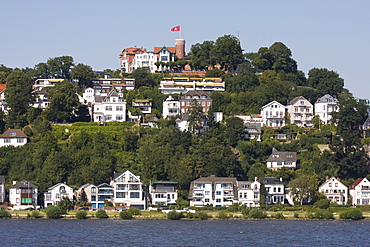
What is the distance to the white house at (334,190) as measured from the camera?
101750mm

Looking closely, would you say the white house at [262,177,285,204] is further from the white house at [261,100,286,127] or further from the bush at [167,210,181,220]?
the white house at [261,100,286,127]

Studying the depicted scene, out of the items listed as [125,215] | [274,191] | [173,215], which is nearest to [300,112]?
[274,191]

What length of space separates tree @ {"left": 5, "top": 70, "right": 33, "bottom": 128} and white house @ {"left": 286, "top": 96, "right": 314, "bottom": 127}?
4018cm

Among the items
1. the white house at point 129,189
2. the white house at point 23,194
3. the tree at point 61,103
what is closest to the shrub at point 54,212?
the white house at point 23,194

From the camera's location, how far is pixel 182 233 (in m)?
79.3

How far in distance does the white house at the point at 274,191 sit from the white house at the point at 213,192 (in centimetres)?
416

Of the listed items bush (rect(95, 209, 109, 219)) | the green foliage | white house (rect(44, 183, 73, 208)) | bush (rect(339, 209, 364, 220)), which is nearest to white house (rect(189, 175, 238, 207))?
bush (rect(95, 209, 109, 219))

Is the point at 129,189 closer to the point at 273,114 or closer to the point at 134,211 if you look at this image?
the point at 134,211

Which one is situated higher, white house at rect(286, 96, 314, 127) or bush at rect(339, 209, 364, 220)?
white house at rect(286, 96, 314, 127)

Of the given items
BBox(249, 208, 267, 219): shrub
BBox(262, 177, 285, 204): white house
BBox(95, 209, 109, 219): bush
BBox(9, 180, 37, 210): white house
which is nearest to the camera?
BBox(95, 209, 109, 219): bush

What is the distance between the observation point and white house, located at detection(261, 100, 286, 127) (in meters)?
122

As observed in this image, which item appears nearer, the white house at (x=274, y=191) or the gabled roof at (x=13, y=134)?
the white house at (x=274, y=191)

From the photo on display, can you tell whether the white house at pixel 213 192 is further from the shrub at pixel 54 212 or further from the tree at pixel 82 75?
the tree at pixel 82 75

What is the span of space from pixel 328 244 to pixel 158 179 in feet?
116
